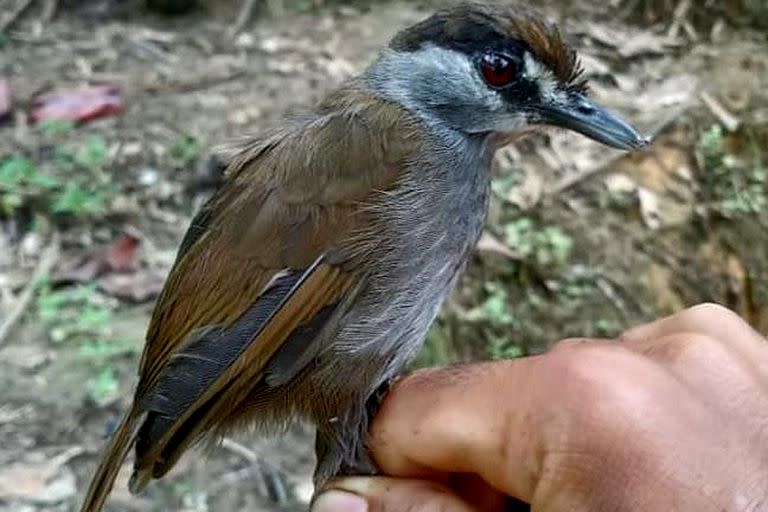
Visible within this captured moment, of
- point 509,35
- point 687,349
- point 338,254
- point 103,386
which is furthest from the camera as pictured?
point 103,386

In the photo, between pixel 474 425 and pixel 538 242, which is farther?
pixel 538 242

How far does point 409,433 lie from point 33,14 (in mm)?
5344

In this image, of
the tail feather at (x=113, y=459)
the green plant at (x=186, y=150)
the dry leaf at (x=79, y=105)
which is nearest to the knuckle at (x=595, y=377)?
the tail feather at (x=113, y=459)

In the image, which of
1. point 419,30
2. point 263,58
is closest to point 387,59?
point 419,30

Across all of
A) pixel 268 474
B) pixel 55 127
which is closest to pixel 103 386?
pixel 268 474

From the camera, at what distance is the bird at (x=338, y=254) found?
256 centimetres

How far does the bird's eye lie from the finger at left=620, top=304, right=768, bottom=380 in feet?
2.40

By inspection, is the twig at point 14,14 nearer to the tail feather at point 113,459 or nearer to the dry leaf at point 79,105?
the dry leaf at point 79,105

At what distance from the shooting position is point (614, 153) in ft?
16.8

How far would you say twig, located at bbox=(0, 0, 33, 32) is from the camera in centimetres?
673

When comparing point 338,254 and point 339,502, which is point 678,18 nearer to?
point 338,254

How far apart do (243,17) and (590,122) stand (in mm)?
4310

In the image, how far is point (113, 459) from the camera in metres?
2.62

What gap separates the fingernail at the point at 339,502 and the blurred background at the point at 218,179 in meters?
1.57
